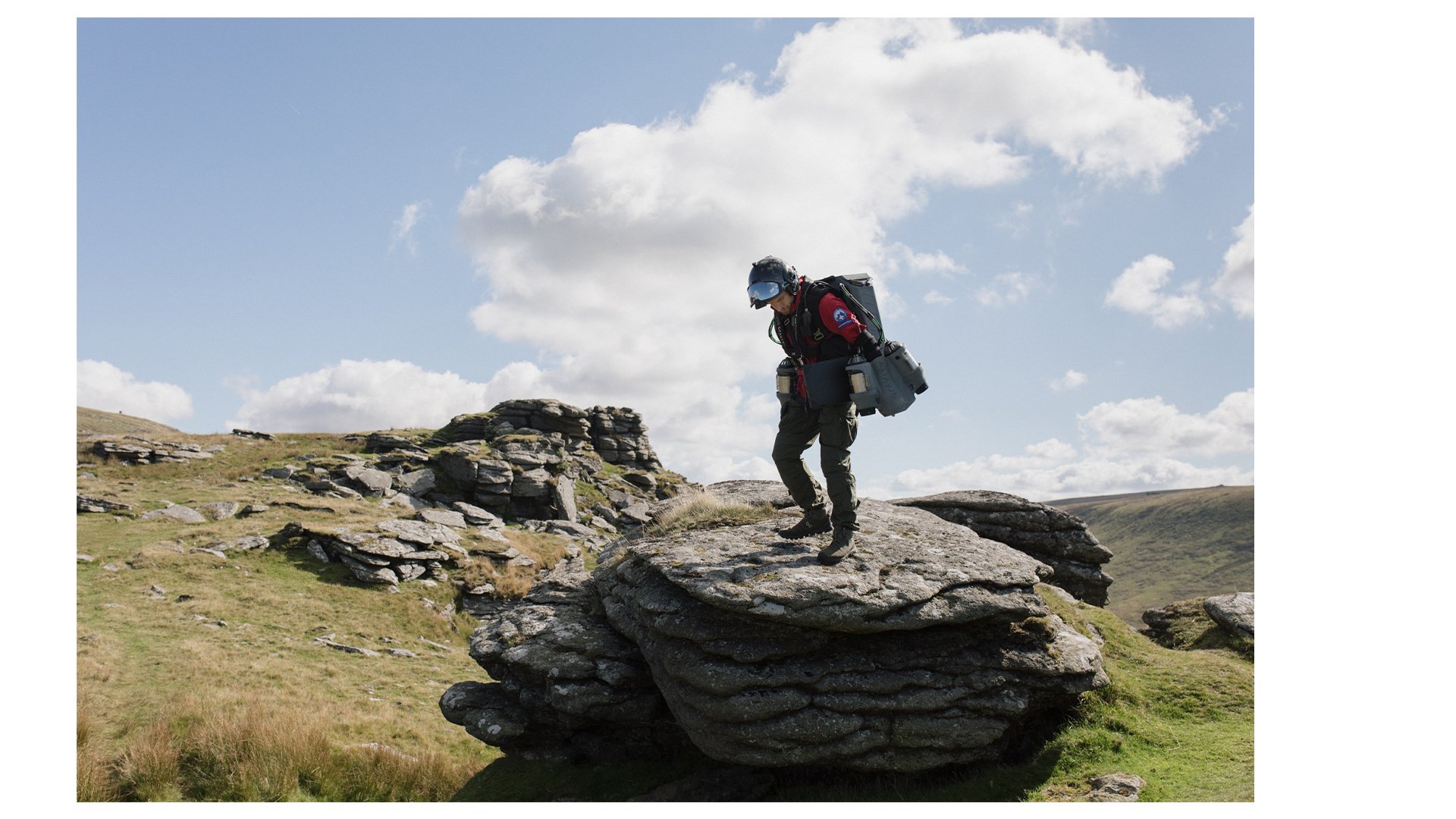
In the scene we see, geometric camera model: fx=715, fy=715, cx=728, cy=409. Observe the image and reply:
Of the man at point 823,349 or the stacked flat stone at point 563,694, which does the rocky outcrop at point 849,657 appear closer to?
the stacked flat stone at point 563,694

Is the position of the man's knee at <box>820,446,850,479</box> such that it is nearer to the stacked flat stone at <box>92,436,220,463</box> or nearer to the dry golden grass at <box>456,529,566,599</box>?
the dry golden grass at <box>456,529,566,599</box>

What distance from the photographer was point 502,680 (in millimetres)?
13469

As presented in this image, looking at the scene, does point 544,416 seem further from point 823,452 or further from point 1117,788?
point 1117,788

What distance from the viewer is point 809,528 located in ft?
40.3

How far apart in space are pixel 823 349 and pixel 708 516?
5.54m

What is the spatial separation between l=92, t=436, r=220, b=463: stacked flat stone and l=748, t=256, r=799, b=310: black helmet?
58.1 m

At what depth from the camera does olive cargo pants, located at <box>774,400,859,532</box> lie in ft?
36.2

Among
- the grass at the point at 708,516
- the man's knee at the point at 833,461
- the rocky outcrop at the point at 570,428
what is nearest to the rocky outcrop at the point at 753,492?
the grass at the point at 708,516

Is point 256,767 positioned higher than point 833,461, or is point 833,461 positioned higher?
point 833,461

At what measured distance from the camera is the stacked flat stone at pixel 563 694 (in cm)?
1196

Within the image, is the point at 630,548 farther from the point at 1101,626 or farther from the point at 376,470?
the point at 376,470

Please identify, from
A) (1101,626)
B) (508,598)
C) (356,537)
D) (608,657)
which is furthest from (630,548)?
(356,537)

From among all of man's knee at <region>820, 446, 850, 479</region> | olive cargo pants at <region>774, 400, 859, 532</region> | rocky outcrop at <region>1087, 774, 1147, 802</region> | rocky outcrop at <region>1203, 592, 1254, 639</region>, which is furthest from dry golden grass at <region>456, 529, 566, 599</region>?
rocky outcrop at <region>1087, 774, 1147, 802</region>

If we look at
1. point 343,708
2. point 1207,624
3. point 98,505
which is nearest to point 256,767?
point 343,708
